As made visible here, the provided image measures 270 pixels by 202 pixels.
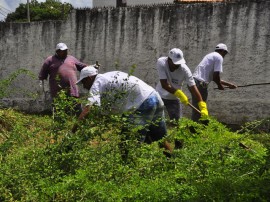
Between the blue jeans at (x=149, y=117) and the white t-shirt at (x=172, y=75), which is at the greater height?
the white t-shirt at (x=172, y=75)

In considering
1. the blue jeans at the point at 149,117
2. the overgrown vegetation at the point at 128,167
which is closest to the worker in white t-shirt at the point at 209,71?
the blue jeans at the point at 149,117

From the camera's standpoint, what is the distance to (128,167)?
10.7 ft

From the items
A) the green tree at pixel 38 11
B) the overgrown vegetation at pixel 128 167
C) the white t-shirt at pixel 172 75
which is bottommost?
the overgrown vegetation at pixel 128 167

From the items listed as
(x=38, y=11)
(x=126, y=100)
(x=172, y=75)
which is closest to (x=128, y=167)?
(x=126, y=100)

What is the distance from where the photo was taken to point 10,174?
11.0ft

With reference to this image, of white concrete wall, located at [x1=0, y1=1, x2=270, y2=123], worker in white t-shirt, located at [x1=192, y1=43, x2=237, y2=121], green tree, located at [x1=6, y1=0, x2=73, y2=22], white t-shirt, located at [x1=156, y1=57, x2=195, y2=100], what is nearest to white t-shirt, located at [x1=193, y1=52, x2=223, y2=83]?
worker in white t-shirt, located at [x1=192, y1=43, x2=237, y2=121]

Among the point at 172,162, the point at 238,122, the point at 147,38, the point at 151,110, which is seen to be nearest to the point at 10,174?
the point at 172,162

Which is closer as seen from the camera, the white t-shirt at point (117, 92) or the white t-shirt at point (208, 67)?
the white t-shirt at point (117, 92)

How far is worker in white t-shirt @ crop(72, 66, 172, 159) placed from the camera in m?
3.88

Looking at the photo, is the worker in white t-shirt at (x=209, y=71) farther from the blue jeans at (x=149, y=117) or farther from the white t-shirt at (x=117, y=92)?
the white t-shirt at (x=117, y=92)

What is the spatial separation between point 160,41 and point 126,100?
545cm

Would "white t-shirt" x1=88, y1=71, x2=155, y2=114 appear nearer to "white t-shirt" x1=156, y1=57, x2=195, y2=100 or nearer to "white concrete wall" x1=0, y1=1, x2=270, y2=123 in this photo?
"white t-shirt" x1=156, y1=57, x2=195, y2=100

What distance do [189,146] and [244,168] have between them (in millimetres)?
575

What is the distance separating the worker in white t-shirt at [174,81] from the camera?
541cm
